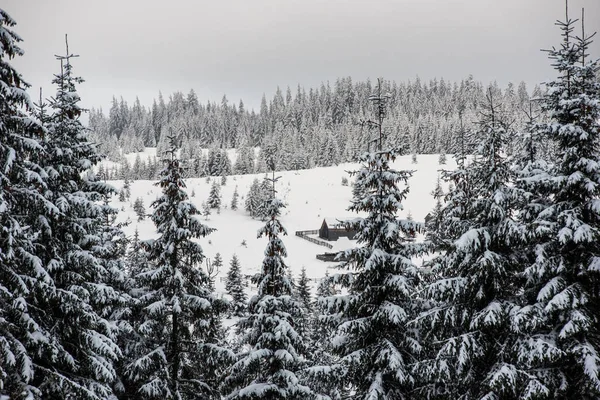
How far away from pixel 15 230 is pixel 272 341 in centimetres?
797

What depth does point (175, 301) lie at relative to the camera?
1299 centimetres

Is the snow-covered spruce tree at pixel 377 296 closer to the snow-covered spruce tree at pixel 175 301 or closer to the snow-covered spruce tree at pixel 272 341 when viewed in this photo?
the snow-covered spruce tree at pixel 272 341

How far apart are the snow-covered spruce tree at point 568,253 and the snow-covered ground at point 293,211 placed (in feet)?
127

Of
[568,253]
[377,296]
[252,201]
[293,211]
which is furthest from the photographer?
[293,211]

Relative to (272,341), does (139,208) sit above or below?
below

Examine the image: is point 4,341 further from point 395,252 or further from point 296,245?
point 296,245

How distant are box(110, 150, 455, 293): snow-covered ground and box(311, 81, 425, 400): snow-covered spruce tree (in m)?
37.1

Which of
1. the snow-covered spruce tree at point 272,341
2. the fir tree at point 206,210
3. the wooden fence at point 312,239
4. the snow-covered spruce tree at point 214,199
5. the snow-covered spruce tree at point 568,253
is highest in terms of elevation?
the snow-covered spruce tree at point 568,253

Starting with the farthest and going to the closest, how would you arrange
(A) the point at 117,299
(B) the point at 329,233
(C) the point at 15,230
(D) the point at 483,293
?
1. (B) the point at 329,233
2. (A) the point at 117,299
3. (D) the point at 483,293
4. (C) the point at 15,230

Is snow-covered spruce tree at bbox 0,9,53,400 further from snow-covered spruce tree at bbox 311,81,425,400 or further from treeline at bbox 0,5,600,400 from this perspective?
snow-covered spruce tree at bbox 311,81,425,400

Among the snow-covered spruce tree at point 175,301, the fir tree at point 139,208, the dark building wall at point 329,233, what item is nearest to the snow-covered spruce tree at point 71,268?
the snow-covered spruce tree at point 175,301

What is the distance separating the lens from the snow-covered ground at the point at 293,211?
63.1 m

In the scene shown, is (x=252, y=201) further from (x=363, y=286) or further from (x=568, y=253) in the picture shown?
(x=568, y=253)

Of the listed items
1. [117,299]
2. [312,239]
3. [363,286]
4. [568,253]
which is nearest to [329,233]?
[312,239]
